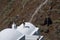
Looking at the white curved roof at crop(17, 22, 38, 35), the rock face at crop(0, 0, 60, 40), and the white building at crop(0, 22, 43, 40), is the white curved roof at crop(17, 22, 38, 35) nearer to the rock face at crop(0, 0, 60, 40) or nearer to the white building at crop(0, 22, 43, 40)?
the white building at crop(0, 22, 43, 40)

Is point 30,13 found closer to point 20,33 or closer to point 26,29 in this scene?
point 26,29

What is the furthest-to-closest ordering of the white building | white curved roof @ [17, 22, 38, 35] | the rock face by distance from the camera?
the rock face < white curved roof @ [17, 22, 38, 35] < the white building

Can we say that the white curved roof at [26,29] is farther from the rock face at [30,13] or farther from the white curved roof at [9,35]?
the rock face at [30,13]

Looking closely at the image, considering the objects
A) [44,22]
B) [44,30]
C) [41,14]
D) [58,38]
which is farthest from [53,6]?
[58,38]

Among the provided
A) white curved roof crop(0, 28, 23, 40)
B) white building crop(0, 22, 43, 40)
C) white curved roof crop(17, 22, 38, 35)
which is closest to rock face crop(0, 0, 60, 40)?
white curved roof crop(17, 22, 38, 35)

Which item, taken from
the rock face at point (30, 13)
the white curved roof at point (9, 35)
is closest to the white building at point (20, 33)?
the white curved roof at point (9, 35)

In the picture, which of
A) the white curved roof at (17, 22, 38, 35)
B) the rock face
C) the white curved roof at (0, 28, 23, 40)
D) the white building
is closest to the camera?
the white curved roof at (0, 28, 23, 40)
